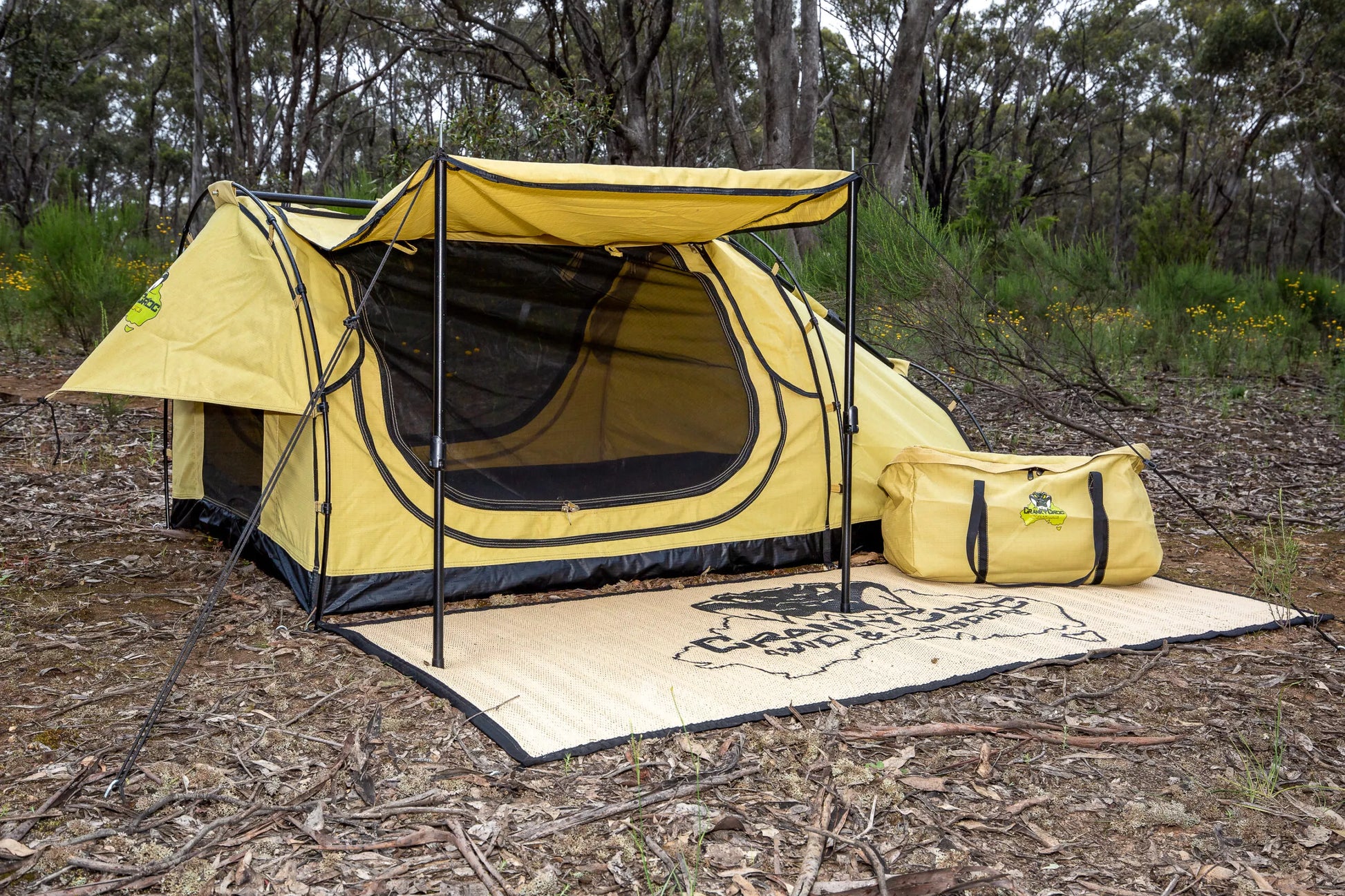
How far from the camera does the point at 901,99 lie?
33.8 ft

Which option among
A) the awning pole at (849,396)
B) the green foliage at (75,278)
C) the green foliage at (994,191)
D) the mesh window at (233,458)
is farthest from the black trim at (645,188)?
the green foliage at (994,191)

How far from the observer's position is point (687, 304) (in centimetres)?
413

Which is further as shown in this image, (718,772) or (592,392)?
(592,392)

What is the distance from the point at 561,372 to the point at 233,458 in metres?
1.32

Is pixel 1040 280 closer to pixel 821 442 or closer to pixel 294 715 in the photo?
pixel 821 442

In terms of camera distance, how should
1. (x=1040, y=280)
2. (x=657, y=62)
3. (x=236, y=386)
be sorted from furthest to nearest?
1. (x=657, y=62)
2. (x=1040, y=280)
3. (x=236, y=386)

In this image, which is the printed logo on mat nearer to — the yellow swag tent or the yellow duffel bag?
the yellow duffel bag

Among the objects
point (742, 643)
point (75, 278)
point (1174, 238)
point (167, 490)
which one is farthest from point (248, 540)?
point (1174, 238)

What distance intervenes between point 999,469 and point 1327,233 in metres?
26.2

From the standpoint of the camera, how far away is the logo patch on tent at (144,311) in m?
3.21

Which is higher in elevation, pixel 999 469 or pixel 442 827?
pixel 999 469

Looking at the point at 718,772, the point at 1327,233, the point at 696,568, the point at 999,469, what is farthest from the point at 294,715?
the point at 1327,233

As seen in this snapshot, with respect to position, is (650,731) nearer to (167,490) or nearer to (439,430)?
(439,430)

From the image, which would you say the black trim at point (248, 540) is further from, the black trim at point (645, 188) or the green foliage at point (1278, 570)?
the green foliage at point (1278, 570)
